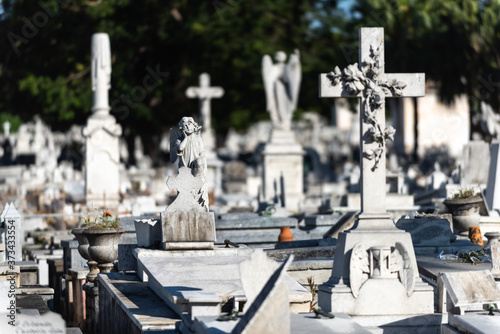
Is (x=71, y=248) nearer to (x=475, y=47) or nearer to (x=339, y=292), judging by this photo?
(x=339, y=292)

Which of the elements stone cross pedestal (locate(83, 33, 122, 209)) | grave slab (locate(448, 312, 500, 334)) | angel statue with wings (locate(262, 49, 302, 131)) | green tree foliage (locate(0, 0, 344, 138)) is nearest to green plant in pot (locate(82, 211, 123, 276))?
grave slab (locate(448, 312, 500, 334))

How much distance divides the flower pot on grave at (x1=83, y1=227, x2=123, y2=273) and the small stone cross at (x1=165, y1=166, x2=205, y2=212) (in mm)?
2021

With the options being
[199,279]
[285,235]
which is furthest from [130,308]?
[285,235]

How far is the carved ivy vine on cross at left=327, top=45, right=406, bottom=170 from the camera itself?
31.8 feet

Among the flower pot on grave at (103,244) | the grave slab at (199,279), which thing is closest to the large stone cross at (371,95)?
the grave slab at (199,279)

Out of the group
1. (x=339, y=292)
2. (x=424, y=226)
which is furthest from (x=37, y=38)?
(x=339, y=292)

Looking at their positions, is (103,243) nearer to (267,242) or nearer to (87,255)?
(87,255)

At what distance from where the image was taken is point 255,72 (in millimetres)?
40438

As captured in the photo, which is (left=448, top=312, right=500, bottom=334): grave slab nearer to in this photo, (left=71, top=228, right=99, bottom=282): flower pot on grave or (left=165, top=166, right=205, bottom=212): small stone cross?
(left=165, top=166, right=205, bottom=212): small stone cross

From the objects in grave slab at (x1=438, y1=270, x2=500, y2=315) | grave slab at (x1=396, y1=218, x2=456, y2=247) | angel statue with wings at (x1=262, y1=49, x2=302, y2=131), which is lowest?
grave slab at (x1=438, y1=270, x2=500, y2=315)

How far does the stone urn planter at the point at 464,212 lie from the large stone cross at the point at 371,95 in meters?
5.93

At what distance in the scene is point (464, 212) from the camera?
1545 cm

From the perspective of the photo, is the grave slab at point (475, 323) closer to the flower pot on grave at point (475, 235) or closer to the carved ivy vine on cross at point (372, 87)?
the carved ivy vine on cross at point (372, 87)

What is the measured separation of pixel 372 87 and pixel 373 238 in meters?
1.48
